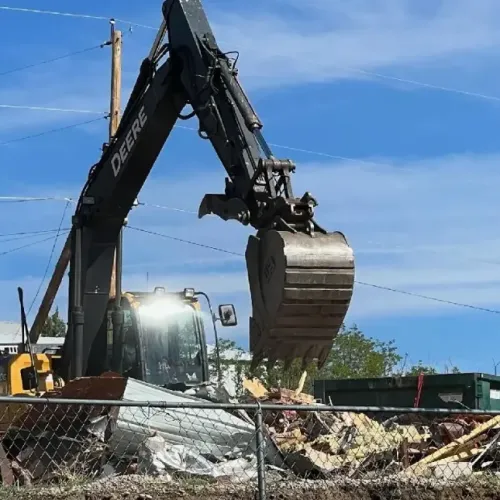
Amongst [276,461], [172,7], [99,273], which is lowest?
[276,461]

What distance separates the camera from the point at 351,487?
8.33 metres

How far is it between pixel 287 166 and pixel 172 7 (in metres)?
3.98

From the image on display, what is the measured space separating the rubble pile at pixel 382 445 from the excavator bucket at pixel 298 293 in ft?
3.67

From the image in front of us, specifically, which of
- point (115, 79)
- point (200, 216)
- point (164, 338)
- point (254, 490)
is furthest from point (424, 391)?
point (115, 79)

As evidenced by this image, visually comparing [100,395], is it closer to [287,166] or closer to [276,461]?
[276,461]

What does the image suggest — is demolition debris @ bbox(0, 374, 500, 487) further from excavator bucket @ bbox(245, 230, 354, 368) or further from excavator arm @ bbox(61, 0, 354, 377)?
excavator arm @ bbox(61, 0, 354, 377)

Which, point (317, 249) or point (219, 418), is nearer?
point (317, 249)

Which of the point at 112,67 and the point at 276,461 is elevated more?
the point at 112,67

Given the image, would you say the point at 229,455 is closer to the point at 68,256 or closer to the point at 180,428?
the point at 180,428

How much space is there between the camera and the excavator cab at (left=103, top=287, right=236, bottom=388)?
13.0 metres

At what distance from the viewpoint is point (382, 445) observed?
33.6ft

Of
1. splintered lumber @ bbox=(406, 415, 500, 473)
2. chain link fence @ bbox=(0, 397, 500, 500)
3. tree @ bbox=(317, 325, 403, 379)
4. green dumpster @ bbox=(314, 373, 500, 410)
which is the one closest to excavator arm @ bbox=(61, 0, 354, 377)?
chain link fence @ bbox=(0, 397, 500, 500)

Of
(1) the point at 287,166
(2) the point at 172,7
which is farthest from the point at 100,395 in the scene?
(2) the point at 172,7

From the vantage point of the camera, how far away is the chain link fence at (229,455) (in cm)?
805
